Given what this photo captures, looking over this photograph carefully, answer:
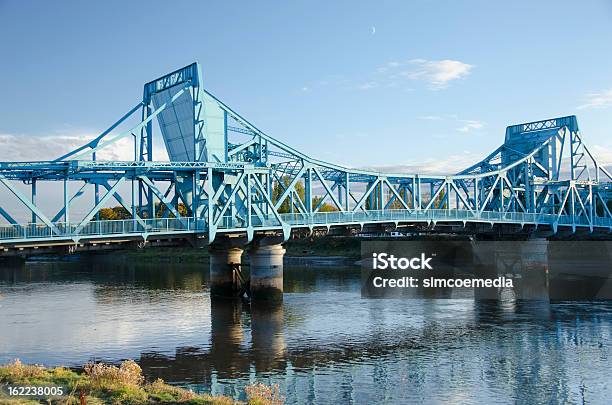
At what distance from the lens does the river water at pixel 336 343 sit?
28672 mm

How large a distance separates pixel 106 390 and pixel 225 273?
3674 centimetres

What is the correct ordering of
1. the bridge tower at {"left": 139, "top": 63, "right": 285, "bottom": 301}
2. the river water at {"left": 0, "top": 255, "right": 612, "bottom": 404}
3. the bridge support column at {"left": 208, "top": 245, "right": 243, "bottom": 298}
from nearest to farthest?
the river water at {"left": 0, "top": 255, "right": 612, "bottom": 404} → the bridge tower at {"left": 139, "top": 63, "right": 285, "bottom": 301} → the bridge support column at {"left": 208, "top": 245, "right": 243, "bottom": 298}

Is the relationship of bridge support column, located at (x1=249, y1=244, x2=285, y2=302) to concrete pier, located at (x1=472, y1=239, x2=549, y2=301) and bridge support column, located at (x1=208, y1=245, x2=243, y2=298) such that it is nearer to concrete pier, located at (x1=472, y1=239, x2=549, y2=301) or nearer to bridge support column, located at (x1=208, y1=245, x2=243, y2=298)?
bridge support column, located at (x1=208, y1=245, x2=243, y2=298)

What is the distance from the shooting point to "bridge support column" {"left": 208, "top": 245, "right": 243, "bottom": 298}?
5834 centimetres

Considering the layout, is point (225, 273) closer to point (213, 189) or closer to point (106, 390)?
point (213, 189)

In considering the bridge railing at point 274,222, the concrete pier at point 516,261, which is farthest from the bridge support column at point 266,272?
the concrete pier at point 516,261

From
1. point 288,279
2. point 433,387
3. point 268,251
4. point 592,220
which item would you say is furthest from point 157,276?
point 433,387

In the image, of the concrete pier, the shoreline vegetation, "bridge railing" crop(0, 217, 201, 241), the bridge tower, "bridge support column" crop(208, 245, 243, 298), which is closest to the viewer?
the shoreline vegetation

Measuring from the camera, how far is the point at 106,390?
21.8 metres

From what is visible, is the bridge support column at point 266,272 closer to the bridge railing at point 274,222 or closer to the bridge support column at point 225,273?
the bridge railing at point 274,222

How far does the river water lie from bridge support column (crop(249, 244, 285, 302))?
1784 mm

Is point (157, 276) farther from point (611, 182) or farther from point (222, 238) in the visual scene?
point (611, 182)

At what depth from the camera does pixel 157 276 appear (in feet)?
281

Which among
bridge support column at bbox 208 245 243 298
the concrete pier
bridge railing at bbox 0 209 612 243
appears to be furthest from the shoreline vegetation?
the concrete pier
